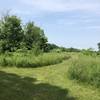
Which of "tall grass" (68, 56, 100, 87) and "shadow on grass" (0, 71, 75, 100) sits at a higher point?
"tall grass" (68, 56, 100, 87)

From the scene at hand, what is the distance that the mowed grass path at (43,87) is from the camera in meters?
10.5

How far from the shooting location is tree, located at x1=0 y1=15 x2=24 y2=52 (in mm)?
38906

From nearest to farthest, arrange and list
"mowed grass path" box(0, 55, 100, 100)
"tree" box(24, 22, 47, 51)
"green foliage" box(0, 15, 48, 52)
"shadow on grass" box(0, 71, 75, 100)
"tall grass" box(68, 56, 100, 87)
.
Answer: "shadow on grass" box(0, 71, 75, 100) → "mowed grass path" box(0, 55, 100, 100) → "tall grass" box(68, 56, 100, 87) → "green foliage" box(0, 15, 48, 52) → "tree" box(24, 22, 47, 51)

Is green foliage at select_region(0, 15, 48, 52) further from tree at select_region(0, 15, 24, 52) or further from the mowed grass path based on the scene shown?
the mowed grass path

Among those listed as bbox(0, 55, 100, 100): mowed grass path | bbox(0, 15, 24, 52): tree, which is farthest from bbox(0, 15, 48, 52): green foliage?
bbox(0, 55, 100, 100): mowed grass path

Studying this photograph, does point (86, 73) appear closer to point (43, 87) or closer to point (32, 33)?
point (43, 87)

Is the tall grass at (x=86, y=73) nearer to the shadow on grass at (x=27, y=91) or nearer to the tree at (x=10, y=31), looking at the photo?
the shadow on grass at (x=27, y=91)

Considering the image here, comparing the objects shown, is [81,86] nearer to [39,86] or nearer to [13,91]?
[39,86]

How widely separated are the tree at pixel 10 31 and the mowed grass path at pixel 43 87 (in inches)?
958

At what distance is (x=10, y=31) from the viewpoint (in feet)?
129

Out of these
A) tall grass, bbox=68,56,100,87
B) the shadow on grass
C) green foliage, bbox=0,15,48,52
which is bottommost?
the shadow on grass

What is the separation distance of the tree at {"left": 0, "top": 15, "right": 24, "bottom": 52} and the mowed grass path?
79.8 feet

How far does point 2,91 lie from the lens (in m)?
10.8

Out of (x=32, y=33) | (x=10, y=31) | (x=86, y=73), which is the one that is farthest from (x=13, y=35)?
(x=86, y=73)
